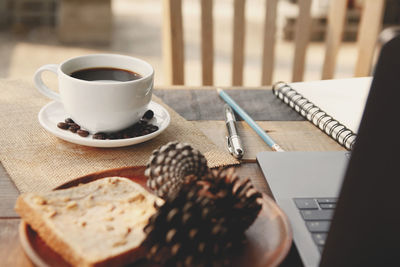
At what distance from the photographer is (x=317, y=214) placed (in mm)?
524

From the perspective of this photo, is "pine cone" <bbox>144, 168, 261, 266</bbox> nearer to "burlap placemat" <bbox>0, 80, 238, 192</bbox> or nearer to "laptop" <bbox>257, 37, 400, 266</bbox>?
"laptop" <bbox>257, 37, 400, 266</bbox>

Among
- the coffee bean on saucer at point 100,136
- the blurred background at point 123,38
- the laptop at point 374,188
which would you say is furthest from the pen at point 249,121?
the blurred background at point 123,38

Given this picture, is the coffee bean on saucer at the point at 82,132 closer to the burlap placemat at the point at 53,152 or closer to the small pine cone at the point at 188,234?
the burlap placemat at the point at 53,152

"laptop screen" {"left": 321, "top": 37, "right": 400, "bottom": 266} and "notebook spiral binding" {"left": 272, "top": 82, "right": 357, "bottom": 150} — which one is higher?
"laptop screen" {"left": 321, "top": 37, "right": 400, "bottom": 266}

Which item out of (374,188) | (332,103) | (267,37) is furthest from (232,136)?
(267,37)

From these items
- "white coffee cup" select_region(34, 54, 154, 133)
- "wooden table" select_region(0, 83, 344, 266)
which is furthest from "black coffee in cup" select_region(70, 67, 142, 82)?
"wooden table" select_region(0, 83, 344, 266)

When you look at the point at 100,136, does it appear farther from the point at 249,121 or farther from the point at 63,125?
the point at 249,121

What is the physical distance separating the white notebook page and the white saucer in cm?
30

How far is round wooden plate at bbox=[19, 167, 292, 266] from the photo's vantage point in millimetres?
411

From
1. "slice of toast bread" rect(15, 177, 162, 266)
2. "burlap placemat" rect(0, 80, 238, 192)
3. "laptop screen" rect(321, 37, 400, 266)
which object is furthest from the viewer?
"burlap placemat" rect(0, 80, 238, 192)

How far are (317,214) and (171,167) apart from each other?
0.58ft

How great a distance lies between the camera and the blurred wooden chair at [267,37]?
1.22 m

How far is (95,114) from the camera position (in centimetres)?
67

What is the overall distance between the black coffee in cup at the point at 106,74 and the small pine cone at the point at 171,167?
0.82 ft
